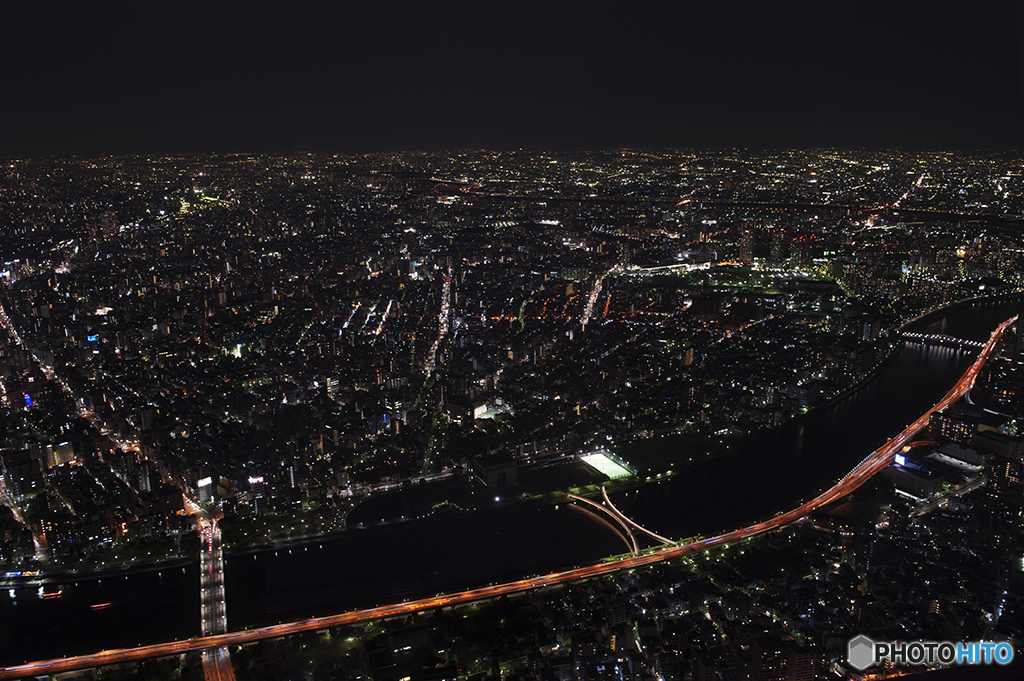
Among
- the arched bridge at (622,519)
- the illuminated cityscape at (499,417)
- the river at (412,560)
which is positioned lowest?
the river at (412,560)

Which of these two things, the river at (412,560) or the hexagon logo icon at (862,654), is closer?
the hexagon logo icon at (862,654)

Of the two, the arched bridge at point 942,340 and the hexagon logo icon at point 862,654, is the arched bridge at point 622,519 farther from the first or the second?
the arched bridge at point 942,340

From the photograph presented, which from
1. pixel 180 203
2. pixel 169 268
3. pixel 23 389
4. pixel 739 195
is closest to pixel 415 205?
pixel 180 203

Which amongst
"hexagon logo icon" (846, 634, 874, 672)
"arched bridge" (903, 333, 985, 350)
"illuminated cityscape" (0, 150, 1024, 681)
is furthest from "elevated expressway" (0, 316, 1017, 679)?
"arched bridge" (903, 333, 985, 350)

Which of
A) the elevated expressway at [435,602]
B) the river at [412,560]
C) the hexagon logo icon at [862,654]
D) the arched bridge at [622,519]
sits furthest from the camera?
the arched bridge at [622,519]

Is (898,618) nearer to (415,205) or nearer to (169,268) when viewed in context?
(415,205)

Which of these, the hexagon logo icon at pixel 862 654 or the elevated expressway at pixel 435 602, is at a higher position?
the hexagon logo icon at pixel 862 654

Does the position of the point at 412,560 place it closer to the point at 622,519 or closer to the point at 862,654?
the point at 622,519

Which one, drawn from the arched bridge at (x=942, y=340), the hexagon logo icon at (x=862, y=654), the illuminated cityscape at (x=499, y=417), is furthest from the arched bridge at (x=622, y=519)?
the arched bridge at (x=942, y=340)

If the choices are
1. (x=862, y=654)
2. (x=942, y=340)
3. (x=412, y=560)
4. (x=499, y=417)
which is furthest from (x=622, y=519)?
(x=942, y=340)
